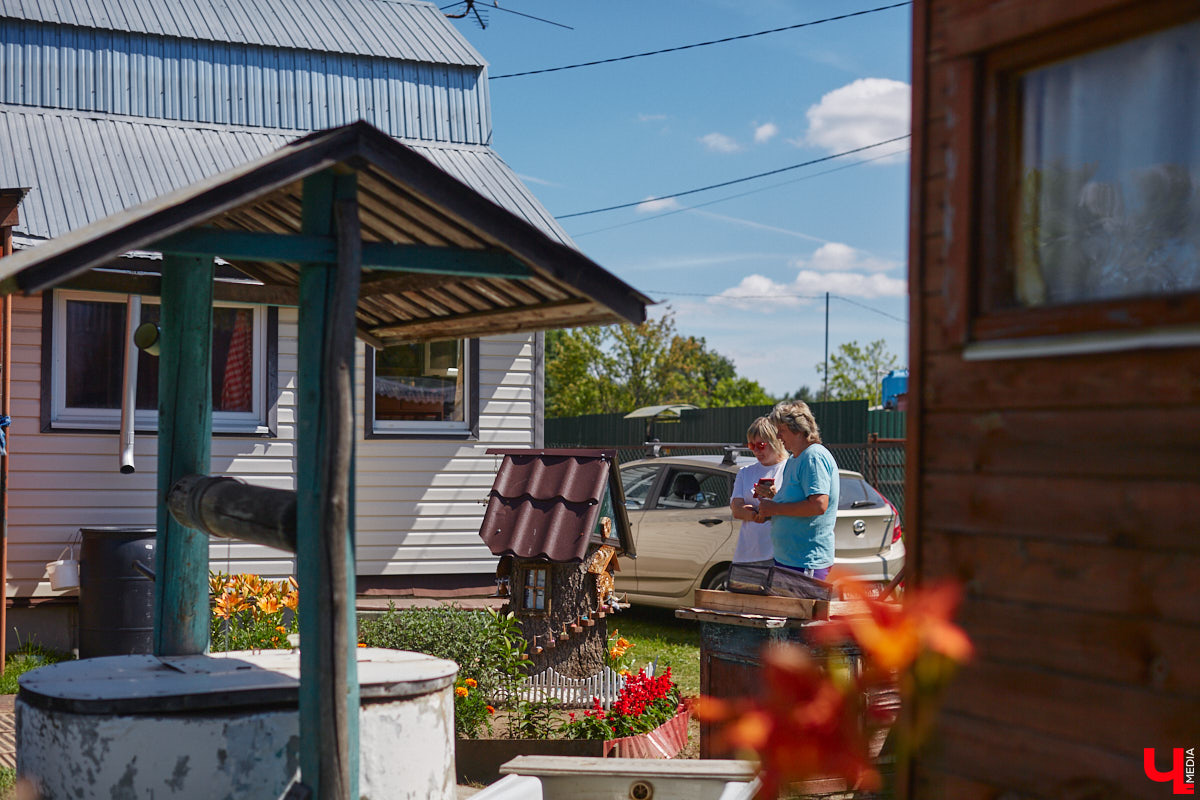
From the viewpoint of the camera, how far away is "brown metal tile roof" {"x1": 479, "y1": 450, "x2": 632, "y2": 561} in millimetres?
7152

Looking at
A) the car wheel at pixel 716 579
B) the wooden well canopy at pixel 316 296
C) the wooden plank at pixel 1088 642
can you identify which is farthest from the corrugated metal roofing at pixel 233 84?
the wooden plank at pixel 1088 642

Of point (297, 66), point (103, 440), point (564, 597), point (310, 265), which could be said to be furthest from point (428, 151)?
point (310, 265)

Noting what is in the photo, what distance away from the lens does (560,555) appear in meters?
7.10

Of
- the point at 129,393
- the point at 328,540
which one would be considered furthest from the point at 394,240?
the point at 129,393

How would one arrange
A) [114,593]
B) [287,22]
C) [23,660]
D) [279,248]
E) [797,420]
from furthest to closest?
[287,22]
[23,660]
[114,593]
[797,420]
[279,248]

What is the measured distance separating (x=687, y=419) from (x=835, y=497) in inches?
648

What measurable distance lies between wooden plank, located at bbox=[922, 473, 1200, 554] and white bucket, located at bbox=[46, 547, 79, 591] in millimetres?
7134

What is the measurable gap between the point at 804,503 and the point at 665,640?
4556mm

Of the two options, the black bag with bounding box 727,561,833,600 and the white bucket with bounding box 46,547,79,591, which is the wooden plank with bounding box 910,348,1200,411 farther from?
the white bucket with bounding box 46,547,79,591

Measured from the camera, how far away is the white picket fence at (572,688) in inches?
248

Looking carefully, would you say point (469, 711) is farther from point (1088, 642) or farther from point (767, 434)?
point (1088, 642)

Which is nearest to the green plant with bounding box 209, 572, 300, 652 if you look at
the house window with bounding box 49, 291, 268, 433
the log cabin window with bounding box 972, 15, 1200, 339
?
the house window with bounding box 49, 291, 268, 433

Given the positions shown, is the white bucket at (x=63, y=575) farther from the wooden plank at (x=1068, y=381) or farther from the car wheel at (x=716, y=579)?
the wooden plank at (x=1068, y=381)

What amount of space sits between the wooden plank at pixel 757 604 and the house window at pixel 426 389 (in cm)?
520
